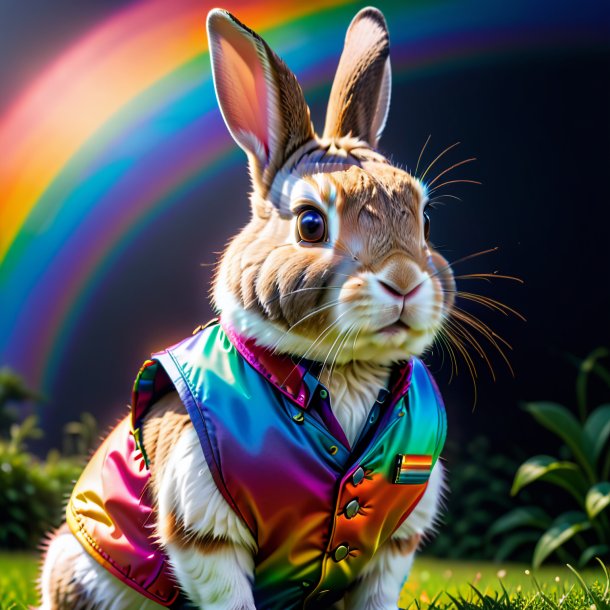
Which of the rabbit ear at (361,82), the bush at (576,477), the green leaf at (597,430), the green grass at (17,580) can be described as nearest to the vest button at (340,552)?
the rabbit ear at (361,82)

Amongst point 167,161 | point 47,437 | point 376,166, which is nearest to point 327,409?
point 376,166

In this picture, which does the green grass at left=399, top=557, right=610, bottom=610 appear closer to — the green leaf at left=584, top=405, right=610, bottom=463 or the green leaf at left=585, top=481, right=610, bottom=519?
the green leaf at left=585, top=481, right=610, bottom=519

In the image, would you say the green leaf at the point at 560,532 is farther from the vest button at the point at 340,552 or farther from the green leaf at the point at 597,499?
the vest button at the point at 340,552

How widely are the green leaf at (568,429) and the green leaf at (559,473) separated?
57 mm

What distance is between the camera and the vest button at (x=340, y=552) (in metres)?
1.72

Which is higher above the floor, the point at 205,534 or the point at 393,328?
the point at 393,328

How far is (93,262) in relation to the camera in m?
4.29

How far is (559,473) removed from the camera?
4.20 meters

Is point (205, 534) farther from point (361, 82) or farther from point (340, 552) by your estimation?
point (361, 82)

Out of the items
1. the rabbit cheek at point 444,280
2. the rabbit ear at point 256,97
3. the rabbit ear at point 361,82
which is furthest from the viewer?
the rabbit ear at point 361,82

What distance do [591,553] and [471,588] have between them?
1.71m

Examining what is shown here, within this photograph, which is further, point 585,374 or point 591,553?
point 585,374

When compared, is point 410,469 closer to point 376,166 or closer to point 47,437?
point 376,166

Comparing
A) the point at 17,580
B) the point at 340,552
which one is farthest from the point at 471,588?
the point at 17,580
